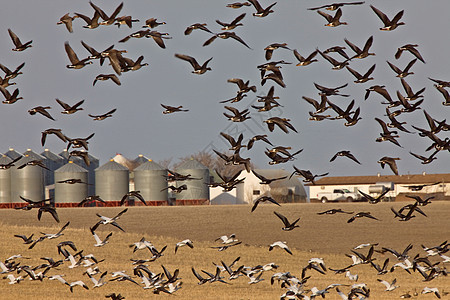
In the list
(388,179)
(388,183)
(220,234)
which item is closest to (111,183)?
(220,234)

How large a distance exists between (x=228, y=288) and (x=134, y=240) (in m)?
22.8

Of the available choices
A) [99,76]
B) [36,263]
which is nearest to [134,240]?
[36,263]

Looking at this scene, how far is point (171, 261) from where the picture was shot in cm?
5362

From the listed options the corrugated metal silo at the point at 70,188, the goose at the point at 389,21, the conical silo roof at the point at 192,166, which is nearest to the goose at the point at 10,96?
the goose at the point at 389,21

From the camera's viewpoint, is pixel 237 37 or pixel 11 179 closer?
pixel 237 37

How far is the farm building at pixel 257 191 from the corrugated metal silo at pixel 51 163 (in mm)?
22656

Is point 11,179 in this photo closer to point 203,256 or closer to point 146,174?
point 146,174

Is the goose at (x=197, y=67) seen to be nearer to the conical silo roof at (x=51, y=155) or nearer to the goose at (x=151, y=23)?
the goose at (x=151, y=23)

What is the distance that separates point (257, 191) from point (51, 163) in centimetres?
3047

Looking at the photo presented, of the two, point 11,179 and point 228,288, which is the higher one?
point 11,179

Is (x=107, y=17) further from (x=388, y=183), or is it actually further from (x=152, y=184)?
(x=388, y=183)

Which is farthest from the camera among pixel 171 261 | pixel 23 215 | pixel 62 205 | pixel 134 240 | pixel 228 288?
pixel 62 205

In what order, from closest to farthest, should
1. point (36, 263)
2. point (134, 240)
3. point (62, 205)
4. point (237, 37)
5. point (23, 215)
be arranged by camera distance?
point (237, 37)
point (36, 263)
point (134, 240)
point (23, 215)
point (62, 205)

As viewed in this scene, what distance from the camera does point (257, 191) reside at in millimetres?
117938
